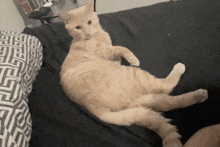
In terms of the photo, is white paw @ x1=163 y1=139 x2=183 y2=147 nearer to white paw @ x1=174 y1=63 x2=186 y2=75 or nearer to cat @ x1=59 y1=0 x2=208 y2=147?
cat @ x1=59 y1=0 x2=208 y2=147

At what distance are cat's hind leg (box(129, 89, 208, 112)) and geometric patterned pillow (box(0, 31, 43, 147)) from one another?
614 mm

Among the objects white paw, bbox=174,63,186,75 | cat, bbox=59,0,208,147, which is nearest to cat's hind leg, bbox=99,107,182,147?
cat, bbox=59,0,208,147

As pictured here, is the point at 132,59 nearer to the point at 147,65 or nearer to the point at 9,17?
the point at 147,65

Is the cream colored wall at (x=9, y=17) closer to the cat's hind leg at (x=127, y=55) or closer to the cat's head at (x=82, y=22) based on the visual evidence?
the cat's head at (x=82, y=22)

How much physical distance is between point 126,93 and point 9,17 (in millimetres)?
1833

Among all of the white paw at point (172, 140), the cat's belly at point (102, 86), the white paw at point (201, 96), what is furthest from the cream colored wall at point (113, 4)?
the white paw at point (172, 140)

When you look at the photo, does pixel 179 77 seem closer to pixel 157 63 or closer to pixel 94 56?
pixel 157 63

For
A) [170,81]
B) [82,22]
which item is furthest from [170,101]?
[82,22]

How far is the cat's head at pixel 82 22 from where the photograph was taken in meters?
1.07

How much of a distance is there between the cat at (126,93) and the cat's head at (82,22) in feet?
0.69

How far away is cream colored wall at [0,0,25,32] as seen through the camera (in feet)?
5.46

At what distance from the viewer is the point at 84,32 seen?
1.07m

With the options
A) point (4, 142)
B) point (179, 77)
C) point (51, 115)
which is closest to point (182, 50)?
point (179, 77)

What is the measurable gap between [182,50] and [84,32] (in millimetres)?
745
